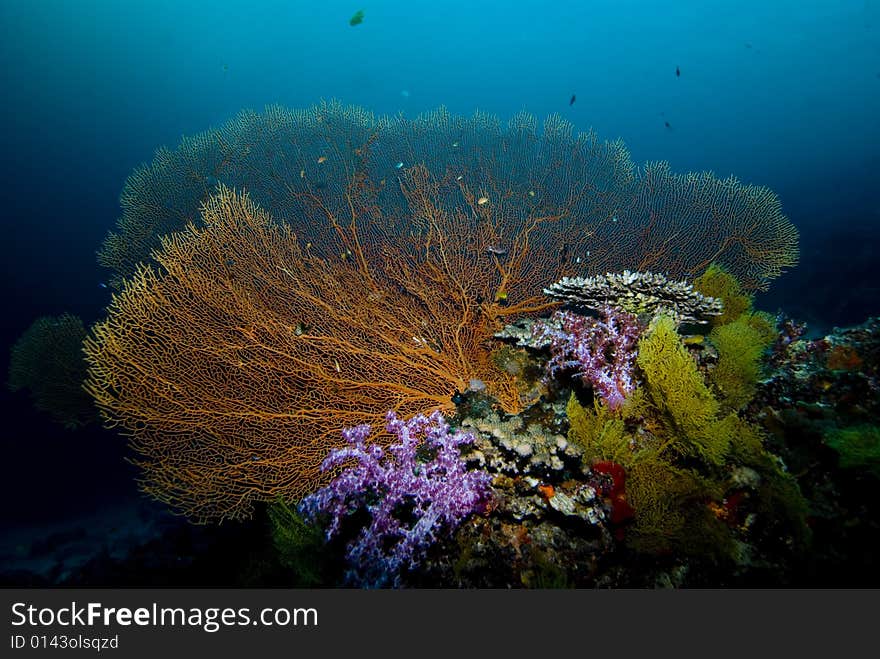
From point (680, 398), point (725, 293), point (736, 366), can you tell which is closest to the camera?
point (680, 398)

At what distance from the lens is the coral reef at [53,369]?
27.1 ft

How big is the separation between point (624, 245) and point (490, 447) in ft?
15.0

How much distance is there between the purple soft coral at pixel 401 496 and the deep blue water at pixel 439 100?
13410 mm

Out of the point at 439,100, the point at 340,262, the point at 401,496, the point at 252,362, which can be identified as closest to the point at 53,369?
the point at 340,262

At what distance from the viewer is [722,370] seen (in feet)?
8.89

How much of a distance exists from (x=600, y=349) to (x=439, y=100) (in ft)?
229

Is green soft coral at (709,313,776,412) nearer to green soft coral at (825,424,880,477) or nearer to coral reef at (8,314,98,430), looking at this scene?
green soft coral at (825,424,880,477)

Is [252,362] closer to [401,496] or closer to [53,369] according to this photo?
[401,496]

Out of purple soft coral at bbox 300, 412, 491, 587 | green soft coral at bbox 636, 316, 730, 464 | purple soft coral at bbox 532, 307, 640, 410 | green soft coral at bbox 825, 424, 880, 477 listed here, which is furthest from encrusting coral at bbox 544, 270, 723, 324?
purple soft coral at bbox 300, 412, 491, 587

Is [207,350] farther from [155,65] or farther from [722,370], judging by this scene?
[155,65]

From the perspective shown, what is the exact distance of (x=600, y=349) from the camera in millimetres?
2906
